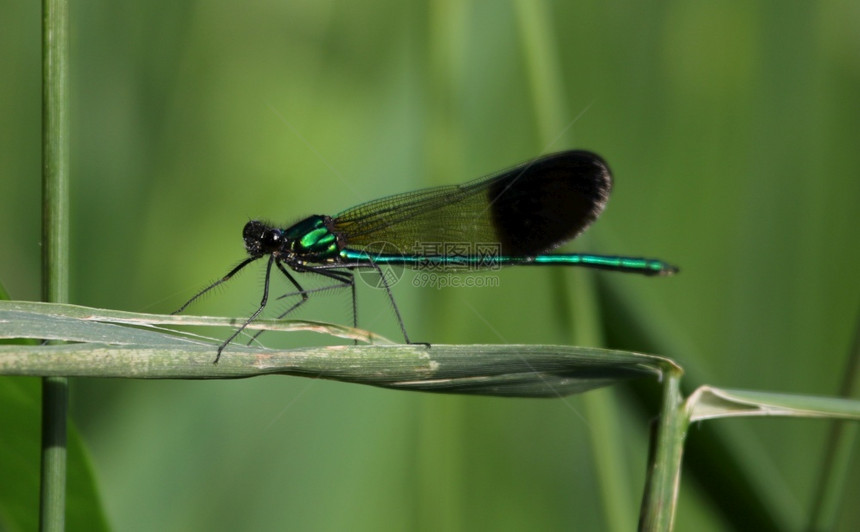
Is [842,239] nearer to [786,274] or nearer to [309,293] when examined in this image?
[786,274]

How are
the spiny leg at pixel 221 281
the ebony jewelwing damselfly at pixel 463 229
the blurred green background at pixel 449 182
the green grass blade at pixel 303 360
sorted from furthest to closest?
the ebony jewelwing damselfly at pixel 463 229 < the spiny leg at pixel 221 281 < the blurred green background at pixel 449 182 < the green grass blade at pixel 303 360

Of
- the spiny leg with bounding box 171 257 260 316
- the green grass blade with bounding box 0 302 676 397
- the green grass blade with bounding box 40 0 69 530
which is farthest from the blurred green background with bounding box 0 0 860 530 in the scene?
the green grass blade with bounding box 40 0 69 530

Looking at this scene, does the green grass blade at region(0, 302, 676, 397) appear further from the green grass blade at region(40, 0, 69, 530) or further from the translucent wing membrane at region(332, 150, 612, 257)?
the translucent wing membrane at region(332, 150, 612, 257)

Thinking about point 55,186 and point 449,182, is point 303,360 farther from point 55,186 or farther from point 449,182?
point 449,182

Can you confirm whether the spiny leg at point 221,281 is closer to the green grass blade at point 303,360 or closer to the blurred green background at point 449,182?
the blurred green background at point 449,182

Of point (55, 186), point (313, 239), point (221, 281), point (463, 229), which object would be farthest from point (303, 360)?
point (463, 229)

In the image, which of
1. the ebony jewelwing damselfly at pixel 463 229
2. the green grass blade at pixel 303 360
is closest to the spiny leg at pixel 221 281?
the ebony jewelwing damselfly at pixel 463 229
